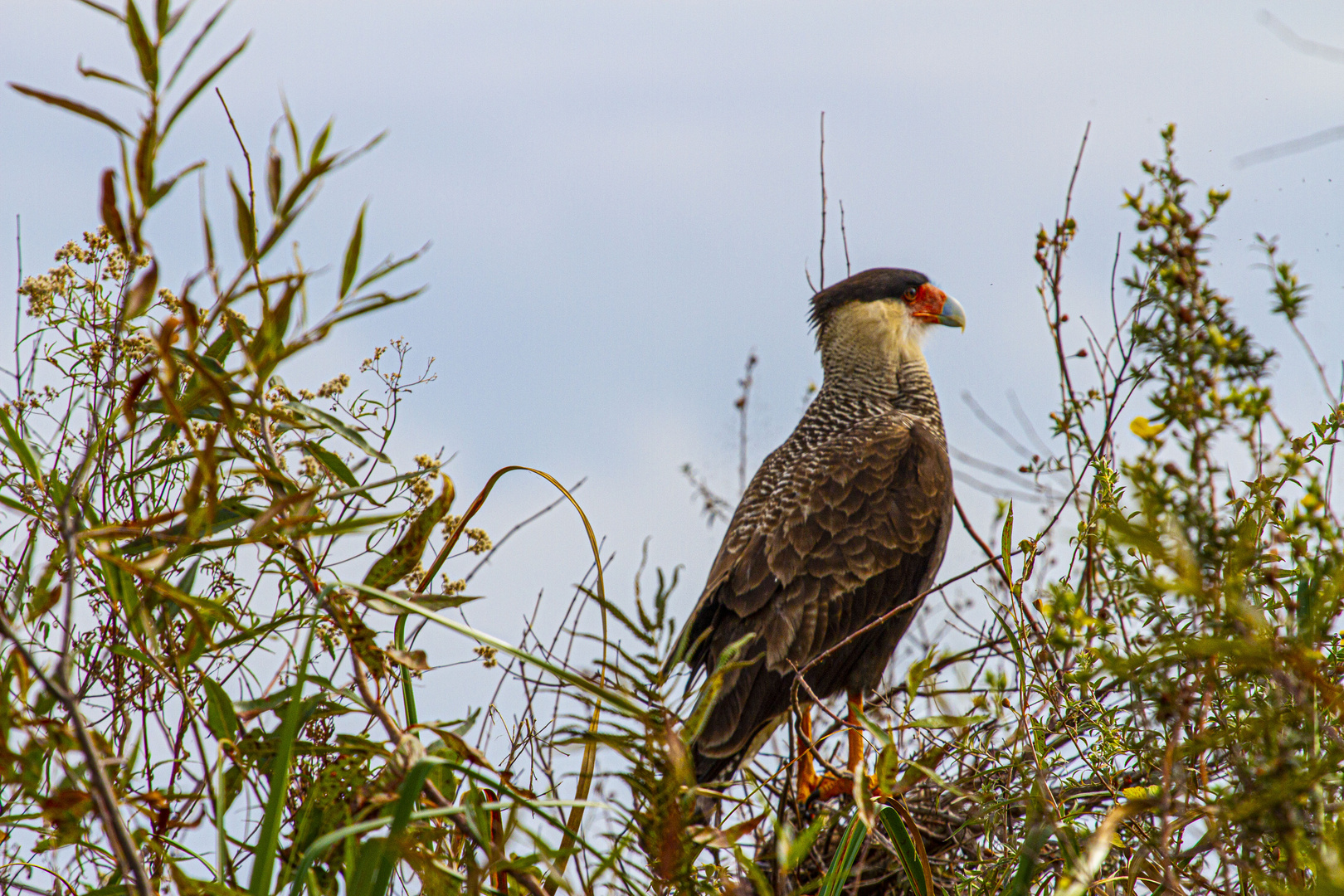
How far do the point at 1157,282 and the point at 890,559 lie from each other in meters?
1.52

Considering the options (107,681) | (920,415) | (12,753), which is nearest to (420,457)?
(107,681)

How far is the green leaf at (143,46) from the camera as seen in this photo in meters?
1.21

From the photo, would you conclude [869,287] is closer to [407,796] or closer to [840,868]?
[840,868]

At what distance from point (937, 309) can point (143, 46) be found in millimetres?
4872

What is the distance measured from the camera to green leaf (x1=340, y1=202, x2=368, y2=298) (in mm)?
1330

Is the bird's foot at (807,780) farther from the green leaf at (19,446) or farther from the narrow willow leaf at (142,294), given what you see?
the narrow willow leaf at (142,294)

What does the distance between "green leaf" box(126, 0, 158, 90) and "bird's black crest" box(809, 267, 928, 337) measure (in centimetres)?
466

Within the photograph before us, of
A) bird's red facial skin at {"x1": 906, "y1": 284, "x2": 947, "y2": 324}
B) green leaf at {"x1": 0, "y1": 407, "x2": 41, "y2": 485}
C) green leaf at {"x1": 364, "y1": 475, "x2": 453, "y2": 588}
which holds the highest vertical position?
bird's red facial skin at {"x1": 906, "y1": 284, "x2": 947, "y2": 324}

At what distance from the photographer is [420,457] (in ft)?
7.30

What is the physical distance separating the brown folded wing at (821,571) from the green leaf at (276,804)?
2.54 metres

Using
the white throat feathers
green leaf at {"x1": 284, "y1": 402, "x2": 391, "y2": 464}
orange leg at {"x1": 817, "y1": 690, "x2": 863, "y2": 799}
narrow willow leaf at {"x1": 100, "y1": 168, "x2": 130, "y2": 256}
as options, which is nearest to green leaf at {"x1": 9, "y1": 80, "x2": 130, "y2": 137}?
narrow willow leaf at {"x1": 100, "y1": 168, "x2": 130, "y2": 256}

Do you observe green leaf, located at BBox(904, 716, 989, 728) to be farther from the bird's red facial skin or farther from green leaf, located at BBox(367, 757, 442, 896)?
the bird's red facial skin

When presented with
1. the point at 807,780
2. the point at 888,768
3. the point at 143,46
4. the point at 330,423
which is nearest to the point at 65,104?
the point at 143,46

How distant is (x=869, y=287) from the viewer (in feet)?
18.7
